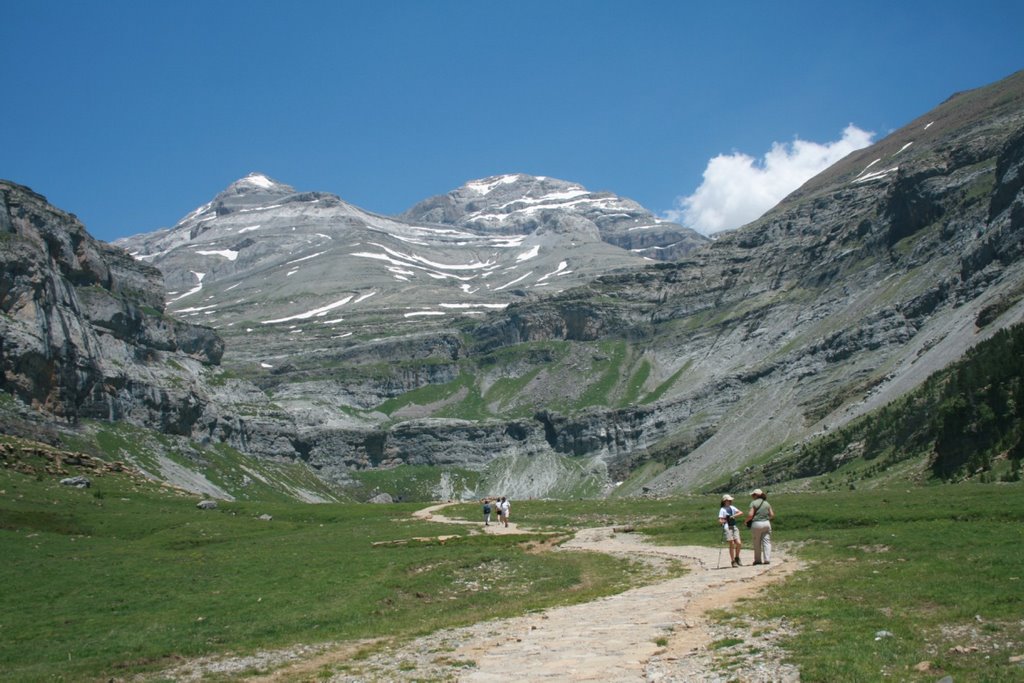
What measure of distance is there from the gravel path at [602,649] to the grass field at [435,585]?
817mm

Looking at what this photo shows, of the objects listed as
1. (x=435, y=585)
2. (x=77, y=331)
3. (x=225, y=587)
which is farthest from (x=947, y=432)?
(x=77, y=331)

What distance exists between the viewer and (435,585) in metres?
32.1

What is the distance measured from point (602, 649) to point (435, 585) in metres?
15.2

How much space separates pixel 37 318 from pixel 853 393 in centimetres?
13827

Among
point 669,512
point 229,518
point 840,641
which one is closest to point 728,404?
point 669,512

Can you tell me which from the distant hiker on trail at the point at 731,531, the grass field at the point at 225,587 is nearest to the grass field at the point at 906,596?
the distant hiker on trail at the point at 731,531

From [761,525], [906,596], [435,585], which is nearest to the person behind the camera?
[906,596]

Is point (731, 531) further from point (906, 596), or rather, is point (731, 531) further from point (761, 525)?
point (906, 596)

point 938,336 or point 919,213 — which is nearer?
point 938,336

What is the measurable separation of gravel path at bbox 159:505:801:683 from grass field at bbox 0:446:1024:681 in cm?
82

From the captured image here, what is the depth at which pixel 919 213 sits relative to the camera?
182 m

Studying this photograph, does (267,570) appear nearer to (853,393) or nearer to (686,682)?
(686,682)

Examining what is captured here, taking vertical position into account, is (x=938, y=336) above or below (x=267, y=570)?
above

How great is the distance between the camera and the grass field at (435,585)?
659 inches
